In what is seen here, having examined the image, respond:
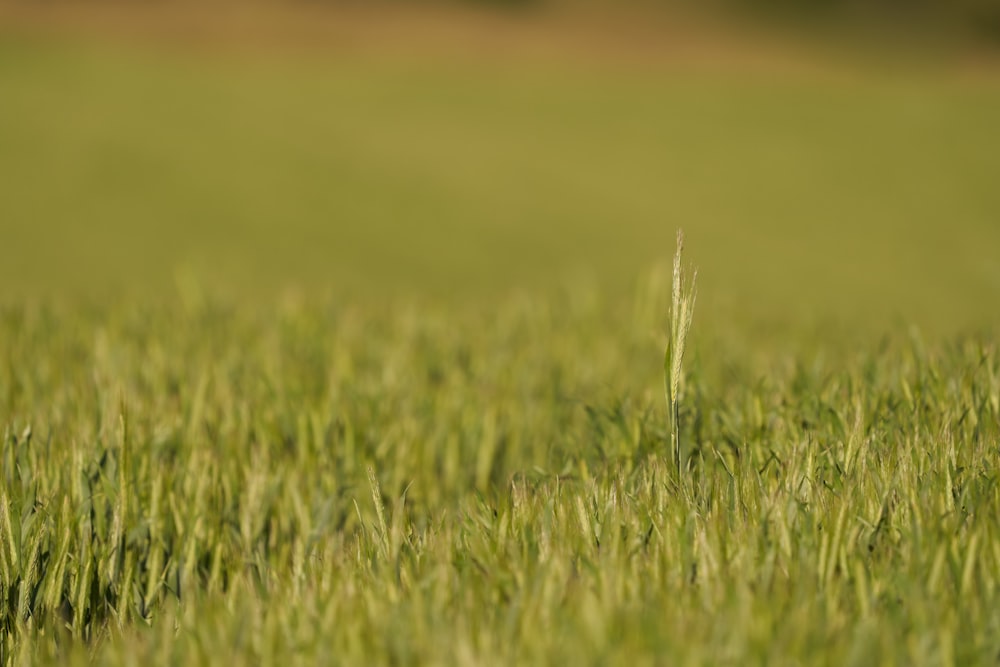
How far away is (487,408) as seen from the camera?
3.18m

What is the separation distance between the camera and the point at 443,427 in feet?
10.2

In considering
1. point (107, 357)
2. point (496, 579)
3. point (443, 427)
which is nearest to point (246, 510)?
point (443, 427)

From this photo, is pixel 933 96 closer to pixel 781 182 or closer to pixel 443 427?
pixel 781 182

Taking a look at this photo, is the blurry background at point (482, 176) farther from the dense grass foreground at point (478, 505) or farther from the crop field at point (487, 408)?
the dense grass foreground at point (478, 505)

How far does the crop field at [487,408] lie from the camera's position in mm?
1550

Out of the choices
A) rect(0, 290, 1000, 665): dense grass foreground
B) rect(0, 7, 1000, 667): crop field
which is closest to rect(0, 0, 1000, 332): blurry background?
rect(0, 7, 1000, 667): crop field

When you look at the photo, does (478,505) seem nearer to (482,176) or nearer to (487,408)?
(487,408)

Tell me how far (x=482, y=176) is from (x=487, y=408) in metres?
6.92

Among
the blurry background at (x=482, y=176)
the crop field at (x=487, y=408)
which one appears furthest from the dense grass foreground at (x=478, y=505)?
the blurry background at (x=482, y=176)

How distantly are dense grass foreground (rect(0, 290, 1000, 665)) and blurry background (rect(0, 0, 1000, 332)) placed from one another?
145 cm

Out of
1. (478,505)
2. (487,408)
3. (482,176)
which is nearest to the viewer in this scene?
(478,505)

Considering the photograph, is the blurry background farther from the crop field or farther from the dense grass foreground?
the dense grass foreground

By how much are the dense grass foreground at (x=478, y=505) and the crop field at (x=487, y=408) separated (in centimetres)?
1

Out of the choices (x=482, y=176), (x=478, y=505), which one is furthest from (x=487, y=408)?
(x=482, y=176)
